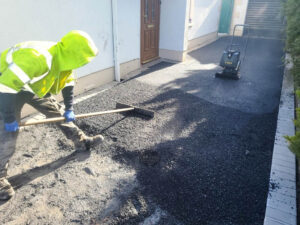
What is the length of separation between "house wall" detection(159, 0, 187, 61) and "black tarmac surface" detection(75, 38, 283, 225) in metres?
2.29

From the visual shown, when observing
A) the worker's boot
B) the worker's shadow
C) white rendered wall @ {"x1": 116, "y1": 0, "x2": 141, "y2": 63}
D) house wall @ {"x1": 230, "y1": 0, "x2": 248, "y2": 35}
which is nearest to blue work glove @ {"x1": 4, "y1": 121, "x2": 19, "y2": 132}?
the worker's boot

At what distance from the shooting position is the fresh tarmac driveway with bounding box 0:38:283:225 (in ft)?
8.30

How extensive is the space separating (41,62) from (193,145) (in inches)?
99.4

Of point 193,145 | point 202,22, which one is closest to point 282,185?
point 193,145

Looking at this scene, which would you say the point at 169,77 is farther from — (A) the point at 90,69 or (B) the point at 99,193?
(B) the point at 99,193

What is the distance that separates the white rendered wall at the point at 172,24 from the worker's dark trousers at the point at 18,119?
20.5 ft

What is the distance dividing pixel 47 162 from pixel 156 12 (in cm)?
686

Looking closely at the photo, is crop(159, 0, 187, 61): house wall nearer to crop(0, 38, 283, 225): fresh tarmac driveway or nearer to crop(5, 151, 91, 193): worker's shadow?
crop(0, 38, 283, 225): fresh tarmac driveway

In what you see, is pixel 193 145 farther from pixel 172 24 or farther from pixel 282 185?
pixel 172 24

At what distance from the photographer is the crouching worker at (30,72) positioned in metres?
2.27

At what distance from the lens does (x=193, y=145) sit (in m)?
3.68

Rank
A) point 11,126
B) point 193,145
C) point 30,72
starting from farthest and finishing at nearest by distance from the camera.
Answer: point 193,145
point 11,126
point 30,72

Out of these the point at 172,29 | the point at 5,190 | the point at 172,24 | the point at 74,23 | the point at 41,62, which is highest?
the point at 74,23

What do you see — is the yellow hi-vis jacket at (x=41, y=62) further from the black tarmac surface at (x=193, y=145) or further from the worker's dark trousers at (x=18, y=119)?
the black tarmac surface at (x=193, y=145)
